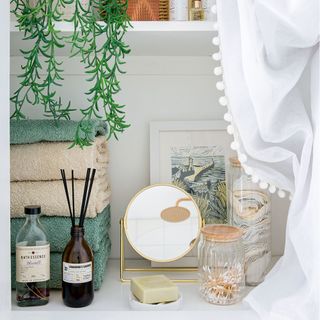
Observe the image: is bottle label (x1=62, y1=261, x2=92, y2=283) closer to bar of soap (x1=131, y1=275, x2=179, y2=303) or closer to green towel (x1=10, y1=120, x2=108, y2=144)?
bar of soap (x1=131, y1=275, x2=179, y2=303)

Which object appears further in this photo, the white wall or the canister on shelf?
the white wall

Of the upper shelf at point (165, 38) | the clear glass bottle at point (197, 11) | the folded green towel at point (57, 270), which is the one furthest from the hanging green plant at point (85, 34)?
the folded green towel at point (57, 270)

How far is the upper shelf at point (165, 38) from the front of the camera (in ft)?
3.85

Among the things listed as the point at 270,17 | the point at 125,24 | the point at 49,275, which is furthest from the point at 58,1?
the point at 49,275

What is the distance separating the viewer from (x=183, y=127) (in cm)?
146

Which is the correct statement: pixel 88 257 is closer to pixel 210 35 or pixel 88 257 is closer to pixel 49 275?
pixel 49 275

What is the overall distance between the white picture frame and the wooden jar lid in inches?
10.1

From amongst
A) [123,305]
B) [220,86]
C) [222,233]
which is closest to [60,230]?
Result: [123,305]

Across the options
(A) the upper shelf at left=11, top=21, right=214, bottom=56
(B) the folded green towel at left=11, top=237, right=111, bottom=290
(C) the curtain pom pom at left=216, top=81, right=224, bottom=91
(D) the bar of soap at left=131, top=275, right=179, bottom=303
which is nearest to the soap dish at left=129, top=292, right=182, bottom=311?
(D) the bar of soap at left=131, top=275, right=179, bottom=303

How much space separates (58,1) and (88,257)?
0.50 metres

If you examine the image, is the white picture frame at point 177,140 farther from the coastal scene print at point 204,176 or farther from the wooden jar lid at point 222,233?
the wooden jar lid at point 222,233

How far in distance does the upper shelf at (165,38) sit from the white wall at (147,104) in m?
0.04

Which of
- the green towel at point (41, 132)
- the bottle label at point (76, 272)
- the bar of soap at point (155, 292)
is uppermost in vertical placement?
the green towel at point (41, 132)

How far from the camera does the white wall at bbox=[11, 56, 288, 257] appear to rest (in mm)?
1489
